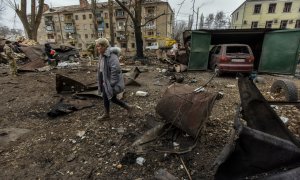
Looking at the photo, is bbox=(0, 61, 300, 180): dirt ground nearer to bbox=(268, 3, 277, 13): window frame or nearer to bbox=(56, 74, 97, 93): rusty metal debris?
bbox=(56, 74, 97, 93): rusty metal debris

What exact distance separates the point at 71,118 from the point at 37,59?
8.39m

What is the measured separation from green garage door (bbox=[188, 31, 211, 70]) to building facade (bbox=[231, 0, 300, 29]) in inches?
1136

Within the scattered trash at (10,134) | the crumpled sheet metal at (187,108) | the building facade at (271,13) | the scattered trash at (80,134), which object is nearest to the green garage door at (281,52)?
the crumpled sheet metal at (187,108)

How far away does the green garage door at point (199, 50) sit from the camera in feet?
29.5

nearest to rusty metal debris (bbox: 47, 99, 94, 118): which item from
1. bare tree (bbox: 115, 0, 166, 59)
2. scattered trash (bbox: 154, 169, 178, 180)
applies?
scattered trash (bbox: 154, 169, 178, 180)

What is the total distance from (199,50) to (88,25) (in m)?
40.3

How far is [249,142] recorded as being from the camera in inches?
58.2

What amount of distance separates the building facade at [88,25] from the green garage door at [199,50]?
31335 millimetres

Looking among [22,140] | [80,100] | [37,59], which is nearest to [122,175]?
[22,140]

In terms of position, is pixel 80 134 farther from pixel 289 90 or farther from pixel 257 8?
pixel 257 8

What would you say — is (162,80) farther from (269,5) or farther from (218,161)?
(269,5)

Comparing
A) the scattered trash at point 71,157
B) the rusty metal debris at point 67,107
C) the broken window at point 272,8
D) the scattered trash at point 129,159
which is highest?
the broken window at point 272,8

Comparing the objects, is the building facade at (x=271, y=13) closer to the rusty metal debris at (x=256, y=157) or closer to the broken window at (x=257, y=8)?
the broken window at (x=257, y=8)

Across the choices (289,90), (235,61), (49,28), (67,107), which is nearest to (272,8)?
(235,61)
